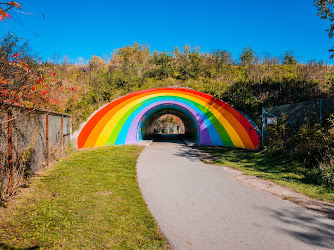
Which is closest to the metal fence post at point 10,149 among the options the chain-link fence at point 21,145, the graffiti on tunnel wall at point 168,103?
the chain-link fence at point 21,145

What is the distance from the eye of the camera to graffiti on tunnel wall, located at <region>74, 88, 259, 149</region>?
49.0 ft

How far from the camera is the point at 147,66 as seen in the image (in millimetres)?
22281

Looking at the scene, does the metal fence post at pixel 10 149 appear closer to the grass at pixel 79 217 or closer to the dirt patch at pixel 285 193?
the grass at pixel 79 217

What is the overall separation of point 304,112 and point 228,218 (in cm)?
836

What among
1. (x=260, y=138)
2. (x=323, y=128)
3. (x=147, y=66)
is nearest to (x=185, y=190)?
(x=323, y=128)

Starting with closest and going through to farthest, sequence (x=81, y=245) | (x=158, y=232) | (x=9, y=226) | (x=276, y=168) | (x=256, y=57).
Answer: (x=81, y=245)
(x=9, y=226)
(x=158, y=232)
(x=276, y=168)
(x=256, y=57)

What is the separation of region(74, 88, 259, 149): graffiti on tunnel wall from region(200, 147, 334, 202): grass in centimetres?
361

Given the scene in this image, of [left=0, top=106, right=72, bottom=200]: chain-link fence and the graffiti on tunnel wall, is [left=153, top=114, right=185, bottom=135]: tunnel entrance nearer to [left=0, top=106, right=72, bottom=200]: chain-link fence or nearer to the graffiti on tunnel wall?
the graffiti on tunnel wall

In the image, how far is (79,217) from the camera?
405cm

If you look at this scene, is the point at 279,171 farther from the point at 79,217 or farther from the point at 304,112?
the point at 79,217

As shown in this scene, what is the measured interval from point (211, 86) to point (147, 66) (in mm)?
7569

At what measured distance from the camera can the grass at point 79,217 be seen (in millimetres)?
3240

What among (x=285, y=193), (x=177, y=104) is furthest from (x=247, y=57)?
(x=285, y=193)

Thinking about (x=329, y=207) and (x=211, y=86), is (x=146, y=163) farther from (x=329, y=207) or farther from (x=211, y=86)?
(x=211, y=86)
